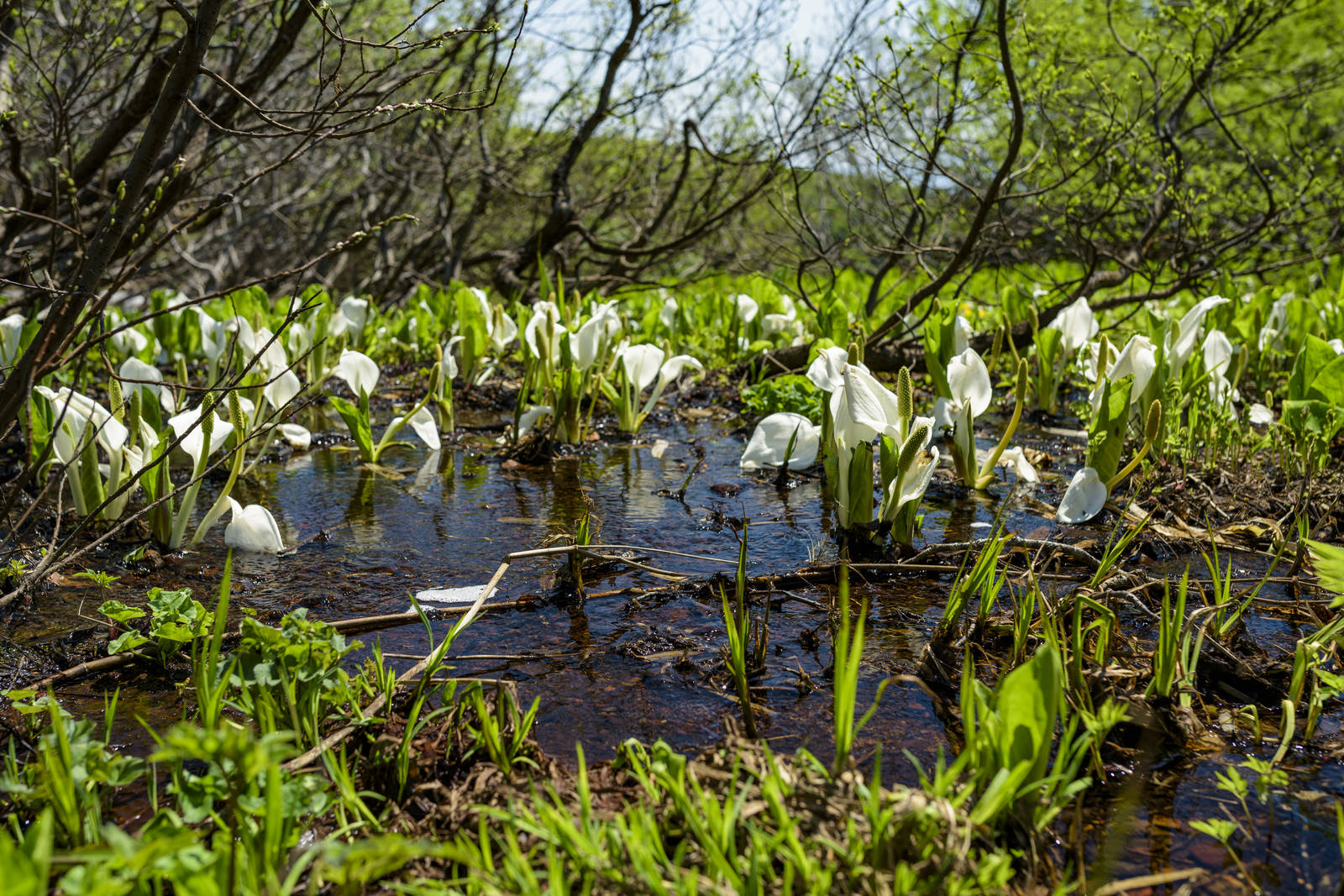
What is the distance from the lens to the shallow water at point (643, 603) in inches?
58.2

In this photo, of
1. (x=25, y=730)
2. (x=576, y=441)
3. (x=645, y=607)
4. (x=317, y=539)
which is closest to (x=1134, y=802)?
(x=645, y=607)

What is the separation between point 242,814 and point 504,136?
297 inches

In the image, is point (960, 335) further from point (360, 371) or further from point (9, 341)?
point (9, 341)

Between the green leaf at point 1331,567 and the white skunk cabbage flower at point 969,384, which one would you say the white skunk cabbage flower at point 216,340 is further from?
the green leaf at point 1331,567

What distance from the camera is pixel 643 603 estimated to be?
7.44 ft

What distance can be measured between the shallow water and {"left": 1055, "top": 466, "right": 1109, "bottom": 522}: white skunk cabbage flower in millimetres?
69

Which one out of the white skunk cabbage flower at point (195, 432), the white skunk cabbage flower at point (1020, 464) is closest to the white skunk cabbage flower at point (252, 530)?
the white skunk cabbage flower at point (195, 432)

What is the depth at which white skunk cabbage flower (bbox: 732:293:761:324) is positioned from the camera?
229 inches

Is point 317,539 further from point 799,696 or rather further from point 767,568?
point 799,696

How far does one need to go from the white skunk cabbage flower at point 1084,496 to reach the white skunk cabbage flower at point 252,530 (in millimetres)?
2168

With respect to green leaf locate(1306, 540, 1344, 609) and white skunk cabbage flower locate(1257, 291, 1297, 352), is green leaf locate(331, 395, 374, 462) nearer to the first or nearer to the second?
green leaf locate(1306, 540, 1344, 609)

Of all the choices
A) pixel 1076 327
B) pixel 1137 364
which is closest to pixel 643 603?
pixel 1137 364

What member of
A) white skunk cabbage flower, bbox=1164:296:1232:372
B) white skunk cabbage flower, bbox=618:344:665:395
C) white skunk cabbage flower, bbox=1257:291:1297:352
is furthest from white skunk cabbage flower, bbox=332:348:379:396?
white skunk cabbage flower, bbox=1257:291:1297:352

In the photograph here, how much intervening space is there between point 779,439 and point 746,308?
2890mm
